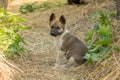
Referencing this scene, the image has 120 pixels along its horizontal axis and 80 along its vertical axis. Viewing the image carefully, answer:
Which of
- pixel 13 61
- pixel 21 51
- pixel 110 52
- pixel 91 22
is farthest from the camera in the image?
pixel 91 22

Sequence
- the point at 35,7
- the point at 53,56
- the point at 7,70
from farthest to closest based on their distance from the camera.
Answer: the point at 35,7 → the point at 53,56 → the point at 7,70

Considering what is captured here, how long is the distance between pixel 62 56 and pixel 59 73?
72 centimetres

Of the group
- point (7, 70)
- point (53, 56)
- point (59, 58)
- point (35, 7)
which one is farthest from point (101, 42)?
point (35, 7)

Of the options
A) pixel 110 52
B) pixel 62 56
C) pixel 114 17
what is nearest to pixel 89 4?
pixel 114 17

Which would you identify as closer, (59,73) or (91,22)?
(59,73)

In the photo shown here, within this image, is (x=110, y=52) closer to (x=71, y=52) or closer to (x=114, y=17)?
(x=71, y=52)

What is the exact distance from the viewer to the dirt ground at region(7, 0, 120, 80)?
6.59 m

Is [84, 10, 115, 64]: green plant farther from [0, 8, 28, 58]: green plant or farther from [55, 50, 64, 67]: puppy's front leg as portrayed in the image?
[0, 8, 28, 58]: green plant

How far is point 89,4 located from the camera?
12.4 meters

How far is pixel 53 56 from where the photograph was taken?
8484 millimetres

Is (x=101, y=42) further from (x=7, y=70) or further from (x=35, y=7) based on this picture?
(x=35, y=7)

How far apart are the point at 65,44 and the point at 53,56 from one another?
86 cm

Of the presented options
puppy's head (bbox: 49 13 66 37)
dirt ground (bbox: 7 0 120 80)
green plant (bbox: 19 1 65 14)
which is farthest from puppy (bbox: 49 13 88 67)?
green plant (bbox: 19 1 65 14)

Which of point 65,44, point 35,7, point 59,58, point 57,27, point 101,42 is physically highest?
point 57,27
